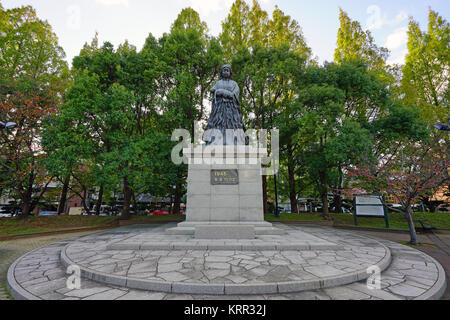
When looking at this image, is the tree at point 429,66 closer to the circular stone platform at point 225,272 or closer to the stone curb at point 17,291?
the circular stone platform at point 225,272

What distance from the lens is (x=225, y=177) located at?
882 cm

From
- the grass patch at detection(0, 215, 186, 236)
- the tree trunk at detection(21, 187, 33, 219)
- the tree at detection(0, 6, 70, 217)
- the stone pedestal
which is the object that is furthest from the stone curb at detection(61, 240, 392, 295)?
the tree trunk at detection(21, 187, 33, 219)

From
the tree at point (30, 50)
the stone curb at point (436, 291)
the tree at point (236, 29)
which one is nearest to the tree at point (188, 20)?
the tree at point (236, 29)

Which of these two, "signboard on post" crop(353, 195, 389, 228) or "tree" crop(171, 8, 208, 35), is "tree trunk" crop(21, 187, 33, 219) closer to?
"tree" crop(171, 8, 208, 35)

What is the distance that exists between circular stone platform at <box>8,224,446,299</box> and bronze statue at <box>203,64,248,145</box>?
16.2 feet

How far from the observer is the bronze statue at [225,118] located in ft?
32.0

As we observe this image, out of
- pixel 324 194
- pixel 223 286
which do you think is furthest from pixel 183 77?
pixel 223 286

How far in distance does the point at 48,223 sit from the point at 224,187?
11862 mm

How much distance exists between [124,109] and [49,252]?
10.2 meters

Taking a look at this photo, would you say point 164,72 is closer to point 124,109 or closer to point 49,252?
point 124,109

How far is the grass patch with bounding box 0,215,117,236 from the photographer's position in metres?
11.7

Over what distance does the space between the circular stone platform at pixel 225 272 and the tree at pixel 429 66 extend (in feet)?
58.0

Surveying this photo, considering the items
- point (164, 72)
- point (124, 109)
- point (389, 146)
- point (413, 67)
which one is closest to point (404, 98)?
point (413, 67)

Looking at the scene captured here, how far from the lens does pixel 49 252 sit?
6.58 meters
